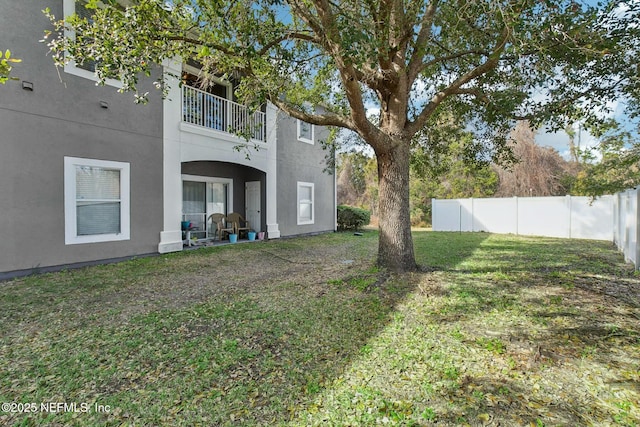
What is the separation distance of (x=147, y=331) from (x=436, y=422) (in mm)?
3220

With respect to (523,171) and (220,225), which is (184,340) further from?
(523,171)

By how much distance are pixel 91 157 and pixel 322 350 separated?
23.0ft

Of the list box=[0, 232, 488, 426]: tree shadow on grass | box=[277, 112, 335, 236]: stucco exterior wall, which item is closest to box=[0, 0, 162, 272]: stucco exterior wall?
box=[0, 232, 488, 426]: tree shadow on grass

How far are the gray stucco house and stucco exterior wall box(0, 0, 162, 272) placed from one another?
2 cm

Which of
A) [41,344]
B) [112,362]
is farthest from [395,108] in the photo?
[41,344]

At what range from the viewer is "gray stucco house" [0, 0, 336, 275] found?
6059mm

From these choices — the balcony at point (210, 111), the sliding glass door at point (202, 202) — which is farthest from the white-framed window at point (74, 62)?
the sliding glass door at point (202, 202)

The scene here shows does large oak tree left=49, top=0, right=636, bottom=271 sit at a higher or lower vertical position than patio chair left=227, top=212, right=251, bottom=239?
higher

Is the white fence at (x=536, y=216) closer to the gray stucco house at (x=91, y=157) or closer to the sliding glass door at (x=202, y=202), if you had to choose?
the gray stucco house at (x=91, y=157)

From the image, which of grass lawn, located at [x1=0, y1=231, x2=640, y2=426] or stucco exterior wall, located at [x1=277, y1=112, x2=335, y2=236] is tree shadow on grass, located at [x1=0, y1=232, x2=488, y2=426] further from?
stucco exterior wall, located at [x1=277, y1=112, x2=335, y2=236]

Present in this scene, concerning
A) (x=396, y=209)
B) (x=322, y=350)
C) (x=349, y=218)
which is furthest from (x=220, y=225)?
(x=322, y=350)

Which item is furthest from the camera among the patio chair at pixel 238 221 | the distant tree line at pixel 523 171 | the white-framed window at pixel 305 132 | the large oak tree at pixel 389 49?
the white-framed window at pixel 305 132

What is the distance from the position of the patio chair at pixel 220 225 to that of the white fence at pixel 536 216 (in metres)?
11.7

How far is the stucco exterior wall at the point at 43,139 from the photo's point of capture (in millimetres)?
5965
